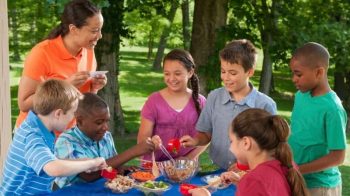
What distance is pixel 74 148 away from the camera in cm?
299

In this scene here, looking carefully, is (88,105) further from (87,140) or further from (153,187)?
(153,187)

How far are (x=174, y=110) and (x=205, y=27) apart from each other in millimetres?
5266

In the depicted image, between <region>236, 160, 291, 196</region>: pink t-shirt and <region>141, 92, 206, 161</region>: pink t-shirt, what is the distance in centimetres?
134

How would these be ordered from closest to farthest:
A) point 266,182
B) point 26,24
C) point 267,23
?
1. point 266,182
2. point 267,23
3. point 26,24

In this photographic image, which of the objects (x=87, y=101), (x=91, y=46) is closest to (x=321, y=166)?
(x=87, y=101)

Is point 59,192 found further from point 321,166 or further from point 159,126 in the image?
point 321,166

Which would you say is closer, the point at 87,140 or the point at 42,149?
the point at 42,149

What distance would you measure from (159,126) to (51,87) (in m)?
1.06

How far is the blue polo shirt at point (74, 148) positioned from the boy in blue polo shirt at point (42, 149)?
9.4 inches

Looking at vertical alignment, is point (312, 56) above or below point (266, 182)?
above

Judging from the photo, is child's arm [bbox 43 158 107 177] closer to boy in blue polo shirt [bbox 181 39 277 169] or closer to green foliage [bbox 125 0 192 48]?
boy in blue polo shirt [bbox 181 39 277 169]

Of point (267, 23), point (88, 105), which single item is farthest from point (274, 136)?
point (267, 23)

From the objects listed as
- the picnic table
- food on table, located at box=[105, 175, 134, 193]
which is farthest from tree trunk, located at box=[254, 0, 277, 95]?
food on table, located at box=[105, 175, 134, 193]

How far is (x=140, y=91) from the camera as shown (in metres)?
20.2
